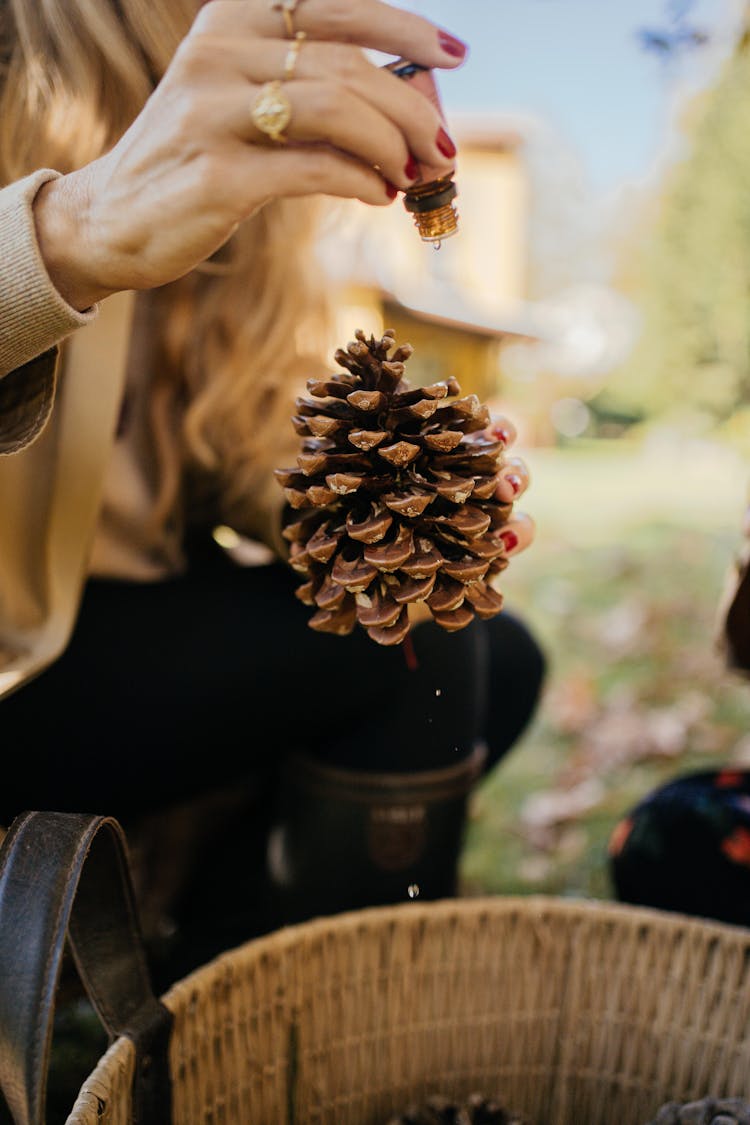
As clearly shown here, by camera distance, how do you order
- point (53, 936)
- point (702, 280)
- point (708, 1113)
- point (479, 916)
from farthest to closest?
point (702, 280), point (479, 916), point (708, 1113), point (53, 936)

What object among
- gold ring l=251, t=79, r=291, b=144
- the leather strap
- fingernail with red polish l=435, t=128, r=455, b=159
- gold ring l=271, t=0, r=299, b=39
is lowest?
the leather strap

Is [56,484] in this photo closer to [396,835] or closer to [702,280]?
[396,835]

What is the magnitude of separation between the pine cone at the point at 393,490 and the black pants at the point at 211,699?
1.38 ft

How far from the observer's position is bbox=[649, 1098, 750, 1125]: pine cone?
0.71m

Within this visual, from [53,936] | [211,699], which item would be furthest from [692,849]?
[53,936]

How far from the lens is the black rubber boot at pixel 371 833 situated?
106cm

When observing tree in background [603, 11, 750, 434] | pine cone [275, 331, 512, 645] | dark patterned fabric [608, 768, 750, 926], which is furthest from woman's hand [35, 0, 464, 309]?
tree in background [603, 11, 750, 434]

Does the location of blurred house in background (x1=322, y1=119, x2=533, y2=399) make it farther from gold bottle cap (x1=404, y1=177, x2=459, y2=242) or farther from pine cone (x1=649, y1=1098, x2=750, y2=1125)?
pine cone (x1=649, y1=1098, x2=750, y2=1125)

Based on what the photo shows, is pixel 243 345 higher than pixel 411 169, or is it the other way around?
pixel 411 169

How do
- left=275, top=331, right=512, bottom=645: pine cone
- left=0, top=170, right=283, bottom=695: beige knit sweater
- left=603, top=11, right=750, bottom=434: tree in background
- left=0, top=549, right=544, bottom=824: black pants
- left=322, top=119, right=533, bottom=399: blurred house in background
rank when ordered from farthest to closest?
left=603, top=11, right=750, bottom=434: tree in background
left=322, top=119, right=533, bottom=399: blurred house in background
left=0, top=549, right=544, bottom=824: black pants
left=0, top=170, right=283, bottom=695: beige knit sweater
left=275, top=331, right=512, bottom=645: pine cone

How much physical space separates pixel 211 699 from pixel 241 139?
609 mm

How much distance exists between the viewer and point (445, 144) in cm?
59

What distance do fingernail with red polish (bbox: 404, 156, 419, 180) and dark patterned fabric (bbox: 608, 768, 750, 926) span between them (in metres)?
0.72

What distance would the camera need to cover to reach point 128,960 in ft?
2.09
